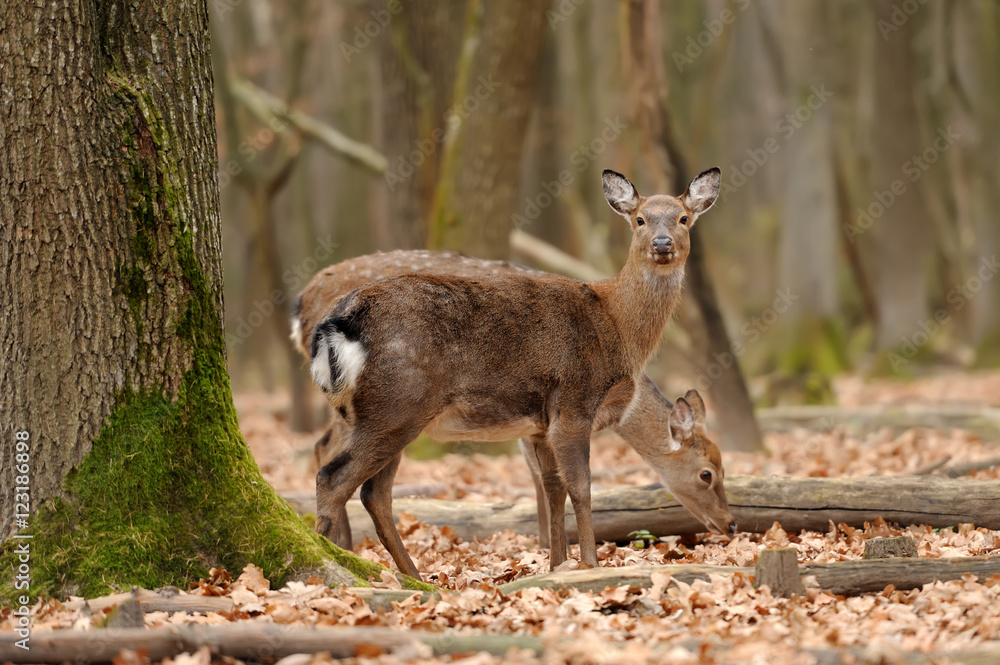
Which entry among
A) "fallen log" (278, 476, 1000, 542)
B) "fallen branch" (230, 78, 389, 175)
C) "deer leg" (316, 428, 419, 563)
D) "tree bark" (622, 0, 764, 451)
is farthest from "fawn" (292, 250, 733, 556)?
"fallen branch" (230, 78, 389, 175)

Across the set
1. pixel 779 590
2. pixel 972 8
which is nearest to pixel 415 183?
pixel 779 590

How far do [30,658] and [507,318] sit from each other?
3.30m

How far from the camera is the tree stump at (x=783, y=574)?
4906 millimetres

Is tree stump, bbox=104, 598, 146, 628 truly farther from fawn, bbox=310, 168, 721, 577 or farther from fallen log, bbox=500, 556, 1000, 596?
fawn, bbox=310, 168, 721, 577

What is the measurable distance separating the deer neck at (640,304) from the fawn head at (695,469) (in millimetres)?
672

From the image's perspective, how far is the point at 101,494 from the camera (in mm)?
5004

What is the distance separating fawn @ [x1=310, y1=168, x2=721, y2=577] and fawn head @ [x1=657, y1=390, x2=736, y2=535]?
0.70 meters

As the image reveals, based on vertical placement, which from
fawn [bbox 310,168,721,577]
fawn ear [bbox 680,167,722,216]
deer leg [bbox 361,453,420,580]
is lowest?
deer leg [bbox 361,453,420,580]

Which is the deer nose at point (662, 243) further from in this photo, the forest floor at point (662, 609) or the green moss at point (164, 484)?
the green moss at point (164, 484)

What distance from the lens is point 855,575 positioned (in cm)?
503

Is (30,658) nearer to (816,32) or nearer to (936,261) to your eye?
(816,32)

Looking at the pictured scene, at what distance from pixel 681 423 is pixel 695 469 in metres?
0.43

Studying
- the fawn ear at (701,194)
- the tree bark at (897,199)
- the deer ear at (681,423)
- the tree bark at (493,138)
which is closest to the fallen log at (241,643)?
the deer ear at (681,423)

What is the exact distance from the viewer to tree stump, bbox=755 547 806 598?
16.1 ft
